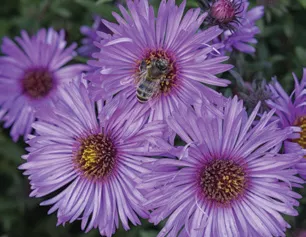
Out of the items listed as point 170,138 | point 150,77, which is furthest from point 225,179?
point 150,77

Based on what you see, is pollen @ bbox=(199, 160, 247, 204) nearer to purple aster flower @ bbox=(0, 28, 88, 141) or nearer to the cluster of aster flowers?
the cluster of aster flowers

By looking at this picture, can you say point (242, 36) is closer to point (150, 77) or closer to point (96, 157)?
point (150, 77)

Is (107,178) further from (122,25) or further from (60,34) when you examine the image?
(60,34)

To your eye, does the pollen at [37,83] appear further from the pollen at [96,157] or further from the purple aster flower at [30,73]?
the pollen at [96,157]

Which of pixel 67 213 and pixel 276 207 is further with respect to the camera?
pixel 67 213

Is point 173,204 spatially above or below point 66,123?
below

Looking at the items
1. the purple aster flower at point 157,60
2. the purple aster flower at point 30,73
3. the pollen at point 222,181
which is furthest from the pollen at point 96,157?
the purple aster flower at point 30,73

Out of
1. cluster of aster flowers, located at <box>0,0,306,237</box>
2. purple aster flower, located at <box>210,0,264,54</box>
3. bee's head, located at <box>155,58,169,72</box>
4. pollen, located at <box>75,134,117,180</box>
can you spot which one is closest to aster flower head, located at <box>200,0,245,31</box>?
cluster of aster flowers, located at <box>0,0,306,237</box>

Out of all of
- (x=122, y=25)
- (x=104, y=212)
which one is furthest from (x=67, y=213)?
(x=122, y=25)
